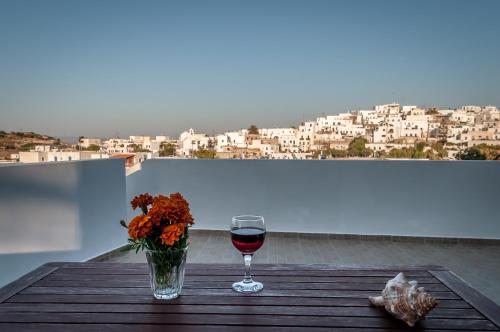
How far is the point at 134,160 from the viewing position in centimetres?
510

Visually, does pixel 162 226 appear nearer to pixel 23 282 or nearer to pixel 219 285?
pixel 219 285

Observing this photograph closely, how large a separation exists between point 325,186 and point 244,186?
1.03 m

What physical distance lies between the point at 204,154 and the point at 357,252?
2.40 meters

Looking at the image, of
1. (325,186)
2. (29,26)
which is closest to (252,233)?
(325,186)

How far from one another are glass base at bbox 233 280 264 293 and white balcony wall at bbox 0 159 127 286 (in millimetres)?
2407

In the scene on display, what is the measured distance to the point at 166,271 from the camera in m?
1.08

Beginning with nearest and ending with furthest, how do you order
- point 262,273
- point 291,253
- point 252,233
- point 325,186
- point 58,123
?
point 252,233 < point 262,273 < point 291,253 < point 325,186 < point 58,123

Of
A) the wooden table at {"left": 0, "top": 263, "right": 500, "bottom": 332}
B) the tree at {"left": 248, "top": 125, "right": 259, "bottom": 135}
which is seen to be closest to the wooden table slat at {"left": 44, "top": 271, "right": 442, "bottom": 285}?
the wooden table at {"left": 0, "top": 263, "right": 500, "bottom": 332}

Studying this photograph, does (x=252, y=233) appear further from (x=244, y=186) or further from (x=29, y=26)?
(x=29, y=26)

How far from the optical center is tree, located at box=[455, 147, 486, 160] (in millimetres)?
4973

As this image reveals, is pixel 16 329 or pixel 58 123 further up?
pixel 58 123

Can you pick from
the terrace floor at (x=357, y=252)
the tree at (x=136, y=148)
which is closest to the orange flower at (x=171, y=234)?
the terrace floor at (x=357, y=252)

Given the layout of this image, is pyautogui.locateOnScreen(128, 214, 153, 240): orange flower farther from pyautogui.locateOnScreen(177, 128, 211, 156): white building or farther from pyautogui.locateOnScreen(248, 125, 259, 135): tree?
pyautogui.locateOnScreen(248, 125, 259, 135): tree

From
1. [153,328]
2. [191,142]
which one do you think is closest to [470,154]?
[191,142]
